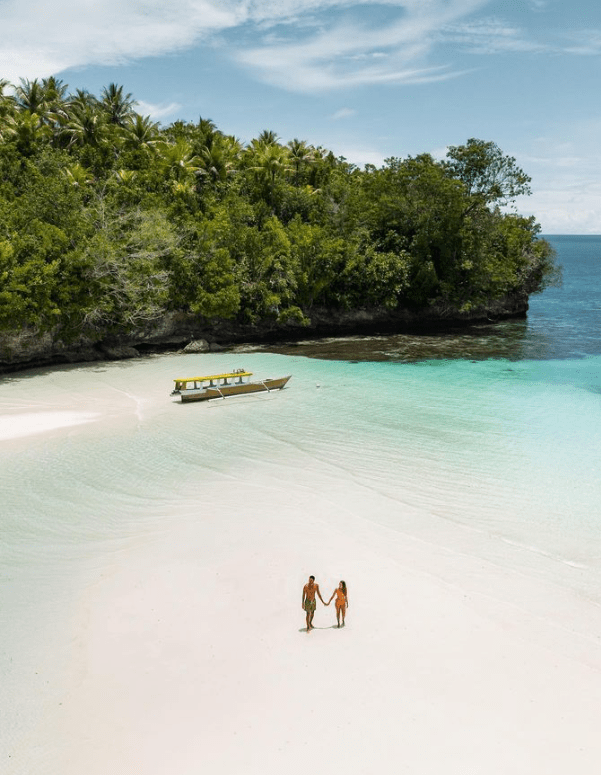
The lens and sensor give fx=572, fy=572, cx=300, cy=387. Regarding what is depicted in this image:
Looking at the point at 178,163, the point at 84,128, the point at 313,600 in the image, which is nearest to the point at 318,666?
the point at 313,600

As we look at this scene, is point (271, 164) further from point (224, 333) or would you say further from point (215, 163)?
point (224, 333)

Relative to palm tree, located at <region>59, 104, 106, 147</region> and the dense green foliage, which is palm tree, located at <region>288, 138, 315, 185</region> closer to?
the dense green foliage

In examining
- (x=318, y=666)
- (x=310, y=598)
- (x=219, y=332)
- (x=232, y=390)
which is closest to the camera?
(x=318, y=666)

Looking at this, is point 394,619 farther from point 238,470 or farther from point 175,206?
point 175,206

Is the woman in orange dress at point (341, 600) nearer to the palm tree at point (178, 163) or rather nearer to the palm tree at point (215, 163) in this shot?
the palm tree at point (178, 163)

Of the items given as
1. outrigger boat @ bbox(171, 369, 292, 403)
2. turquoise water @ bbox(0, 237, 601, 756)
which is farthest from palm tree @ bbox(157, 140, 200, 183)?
outrigger boat @ bbox(171, 369, 292, 403)

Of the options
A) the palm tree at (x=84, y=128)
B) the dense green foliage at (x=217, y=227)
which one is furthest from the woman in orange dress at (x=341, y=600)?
the palm tree at (x=84, y=128)

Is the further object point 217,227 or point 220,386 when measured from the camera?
point 217,227
